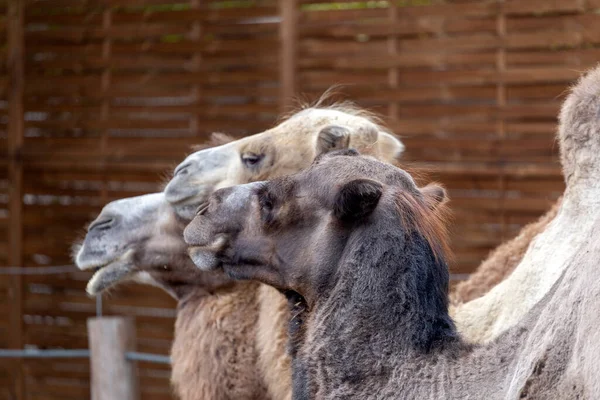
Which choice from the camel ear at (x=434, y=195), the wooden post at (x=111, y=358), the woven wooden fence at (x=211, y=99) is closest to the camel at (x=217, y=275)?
the camel ear at (x=434, y=195)

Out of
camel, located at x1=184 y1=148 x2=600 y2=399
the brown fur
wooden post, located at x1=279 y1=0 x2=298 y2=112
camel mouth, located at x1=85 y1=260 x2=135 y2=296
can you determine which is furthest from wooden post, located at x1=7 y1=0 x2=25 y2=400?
camel, located at x1=184 y1=148 x2=600 y2=399

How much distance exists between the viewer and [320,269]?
2865 millimetres

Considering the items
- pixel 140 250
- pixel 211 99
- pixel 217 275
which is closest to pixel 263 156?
pixel 217 275

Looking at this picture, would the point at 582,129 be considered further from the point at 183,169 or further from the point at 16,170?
the point at 16,170

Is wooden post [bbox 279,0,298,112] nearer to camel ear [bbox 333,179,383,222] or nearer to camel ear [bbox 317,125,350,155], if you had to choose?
camel ear [bbox 317,125,350,155]

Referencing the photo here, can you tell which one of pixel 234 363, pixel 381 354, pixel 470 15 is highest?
pixel 470 15

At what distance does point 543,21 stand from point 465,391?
4653 millimetres

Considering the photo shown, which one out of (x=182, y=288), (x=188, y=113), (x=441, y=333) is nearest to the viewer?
(x=441, y=333)

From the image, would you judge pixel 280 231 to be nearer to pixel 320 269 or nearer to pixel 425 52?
pixel 320 269

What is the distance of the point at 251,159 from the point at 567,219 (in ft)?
4.53

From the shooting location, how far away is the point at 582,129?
9.98 feet

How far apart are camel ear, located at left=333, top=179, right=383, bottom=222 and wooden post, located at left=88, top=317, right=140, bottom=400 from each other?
9.42ft

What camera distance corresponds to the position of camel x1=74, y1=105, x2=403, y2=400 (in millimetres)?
3803

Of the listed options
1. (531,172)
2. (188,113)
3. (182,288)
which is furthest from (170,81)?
(182,288)
